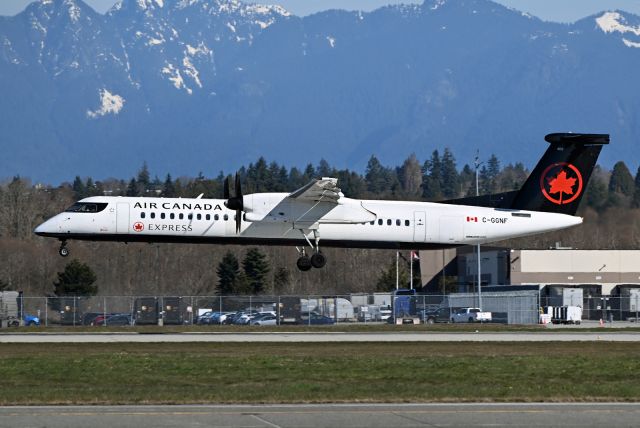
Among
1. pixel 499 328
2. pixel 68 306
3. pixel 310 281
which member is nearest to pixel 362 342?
pixel 499 328

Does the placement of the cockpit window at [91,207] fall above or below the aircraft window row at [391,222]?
above

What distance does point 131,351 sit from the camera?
41.2 metres

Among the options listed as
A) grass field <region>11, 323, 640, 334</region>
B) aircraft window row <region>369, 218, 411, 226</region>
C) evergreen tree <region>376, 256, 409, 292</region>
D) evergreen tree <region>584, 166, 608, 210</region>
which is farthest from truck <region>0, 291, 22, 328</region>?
evergreen tree <region>584, 166, 608, 210</region>

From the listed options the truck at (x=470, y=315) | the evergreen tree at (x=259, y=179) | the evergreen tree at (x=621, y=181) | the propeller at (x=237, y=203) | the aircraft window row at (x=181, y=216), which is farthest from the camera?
the evergreen tree at (x=621, y=181)

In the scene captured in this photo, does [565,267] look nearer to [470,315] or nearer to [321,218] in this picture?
[470,315]

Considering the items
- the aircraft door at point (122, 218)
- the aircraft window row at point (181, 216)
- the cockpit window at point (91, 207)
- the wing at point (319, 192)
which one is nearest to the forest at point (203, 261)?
the cockpit window at point (91, 207)

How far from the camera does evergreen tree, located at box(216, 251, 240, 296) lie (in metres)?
101

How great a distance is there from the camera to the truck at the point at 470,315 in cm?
7019

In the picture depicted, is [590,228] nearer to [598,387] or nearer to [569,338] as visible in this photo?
[569,338]

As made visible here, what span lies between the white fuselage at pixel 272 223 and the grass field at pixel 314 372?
6621mm

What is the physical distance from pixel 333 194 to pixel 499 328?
17036 millimetres

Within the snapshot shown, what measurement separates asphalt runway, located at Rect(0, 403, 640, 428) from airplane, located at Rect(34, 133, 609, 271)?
22405mm

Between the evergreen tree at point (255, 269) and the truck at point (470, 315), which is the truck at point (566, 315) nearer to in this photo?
the truck at point (470, 315)

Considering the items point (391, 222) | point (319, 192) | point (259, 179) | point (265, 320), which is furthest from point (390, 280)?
point (259, 179)
